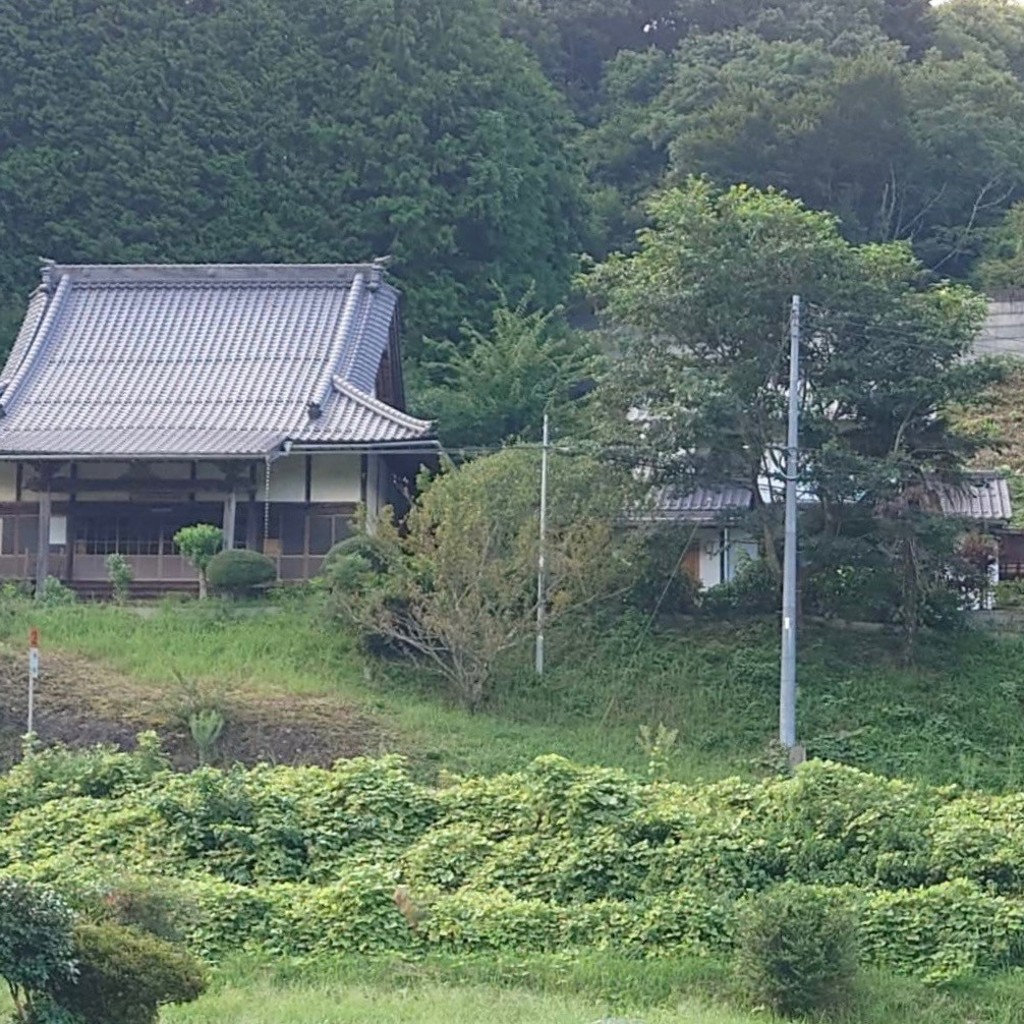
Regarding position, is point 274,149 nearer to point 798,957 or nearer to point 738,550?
point 738,550

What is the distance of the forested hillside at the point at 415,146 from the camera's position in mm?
43531

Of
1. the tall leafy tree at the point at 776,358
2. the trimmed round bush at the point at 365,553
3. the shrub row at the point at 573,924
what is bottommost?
the shrub row at the point at 573,924

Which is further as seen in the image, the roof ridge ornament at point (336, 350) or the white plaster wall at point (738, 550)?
the roof ridge ornament at point (336, 350)

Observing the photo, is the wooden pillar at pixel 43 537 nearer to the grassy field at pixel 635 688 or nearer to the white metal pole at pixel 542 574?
the grassy field at pixel 635 688

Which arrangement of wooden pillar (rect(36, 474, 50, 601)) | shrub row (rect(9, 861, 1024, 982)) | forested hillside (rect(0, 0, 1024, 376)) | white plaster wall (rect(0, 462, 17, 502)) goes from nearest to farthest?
shrub row (rect(9, 861, 1024, 982)) → wooden pillar (rect(36, 474, 50, 601)) → white plaster wall (rect(0, 462, 17, 502)) → forested hillside (rect(0, 0, 1024, 376))

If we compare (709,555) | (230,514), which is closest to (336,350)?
(230,514)

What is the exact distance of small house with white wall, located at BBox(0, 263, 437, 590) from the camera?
103 feet

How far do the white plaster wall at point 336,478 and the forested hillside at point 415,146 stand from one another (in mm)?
9740

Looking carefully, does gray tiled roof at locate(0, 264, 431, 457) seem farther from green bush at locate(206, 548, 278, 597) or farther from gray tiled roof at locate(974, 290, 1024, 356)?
gray tiled roof at locate(974, 290, 1024, 356)

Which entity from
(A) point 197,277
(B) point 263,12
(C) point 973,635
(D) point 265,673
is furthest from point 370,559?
(B) point 263,12

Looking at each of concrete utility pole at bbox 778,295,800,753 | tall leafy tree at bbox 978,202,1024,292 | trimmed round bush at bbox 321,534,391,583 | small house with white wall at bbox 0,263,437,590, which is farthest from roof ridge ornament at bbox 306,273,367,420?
tall leafy tree at bbox 978,202,1024,292

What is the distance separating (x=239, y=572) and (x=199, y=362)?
707cm

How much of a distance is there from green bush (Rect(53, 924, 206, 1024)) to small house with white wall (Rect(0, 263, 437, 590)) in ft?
64.9

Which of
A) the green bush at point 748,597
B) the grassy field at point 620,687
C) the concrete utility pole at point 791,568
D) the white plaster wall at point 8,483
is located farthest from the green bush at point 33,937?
the white plaster wall at point 8,483
